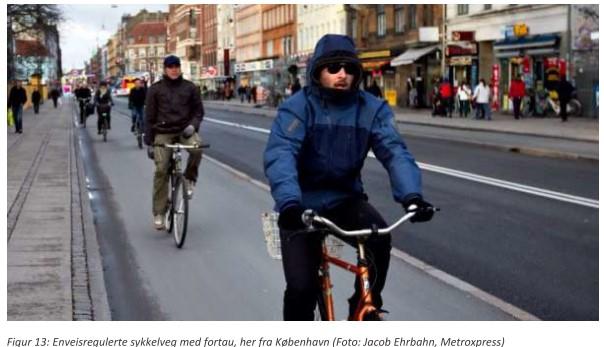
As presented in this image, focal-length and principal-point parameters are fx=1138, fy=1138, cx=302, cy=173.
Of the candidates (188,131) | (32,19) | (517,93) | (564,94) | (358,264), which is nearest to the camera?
(358,264)

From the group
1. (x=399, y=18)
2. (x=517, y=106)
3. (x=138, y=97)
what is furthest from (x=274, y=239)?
(x=399, y=18)

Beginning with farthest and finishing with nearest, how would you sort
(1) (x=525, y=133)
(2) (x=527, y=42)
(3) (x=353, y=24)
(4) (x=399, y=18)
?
(3) (x=353, y=24)
(4) (x=399, y=18)
(2) (x=527, y=42)
(1) (x=525, y=133)

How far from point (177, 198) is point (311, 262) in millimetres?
5465

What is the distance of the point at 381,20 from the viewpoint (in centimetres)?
6259

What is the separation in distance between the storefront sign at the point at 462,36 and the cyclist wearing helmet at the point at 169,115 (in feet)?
121

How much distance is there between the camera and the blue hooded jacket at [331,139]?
4.85m

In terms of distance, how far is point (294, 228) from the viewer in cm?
462

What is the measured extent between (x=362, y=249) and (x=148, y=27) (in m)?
57.3

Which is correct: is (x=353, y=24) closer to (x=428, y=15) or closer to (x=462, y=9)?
(x=428, y=15)

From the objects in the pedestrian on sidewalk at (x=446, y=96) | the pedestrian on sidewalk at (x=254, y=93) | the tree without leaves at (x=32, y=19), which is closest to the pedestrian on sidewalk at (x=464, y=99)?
the pedestrian on sidewalk at (x=446, y=96)

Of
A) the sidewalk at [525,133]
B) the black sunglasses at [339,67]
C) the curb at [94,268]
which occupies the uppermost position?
the black sunglasses at [339,67]

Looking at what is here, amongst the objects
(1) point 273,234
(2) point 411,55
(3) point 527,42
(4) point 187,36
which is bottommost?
(1) point 273,234

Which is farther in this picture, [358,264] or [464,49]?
[464,49]

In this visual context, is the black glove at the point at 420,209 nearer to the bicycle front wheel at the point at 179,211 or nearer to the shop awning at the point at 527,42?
the bicycle front wheel at the point at 179,211
